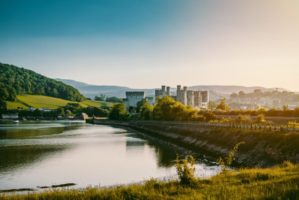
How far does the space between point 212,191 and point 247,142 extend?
4033 centimetres

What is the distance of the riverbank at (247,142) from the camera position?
49.7 meters

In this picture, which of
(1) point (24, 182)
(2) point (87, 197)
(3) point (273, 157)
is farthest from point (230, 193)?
(3) point (273, 157)

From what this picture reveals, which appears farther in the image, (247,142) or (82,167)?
(247,142)

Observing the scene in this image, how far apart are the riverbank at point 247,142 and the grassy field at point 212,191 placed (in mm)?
20160

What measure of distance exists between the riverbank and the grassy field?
20.2 metres

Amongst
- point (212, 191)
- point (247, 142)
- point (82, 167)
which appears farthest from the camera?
point (247, 142)

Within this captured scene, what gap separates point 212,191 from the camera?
23.7 m

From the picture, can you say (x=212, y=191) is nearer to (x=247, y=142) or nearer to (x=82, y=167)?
(x=82, y=167)

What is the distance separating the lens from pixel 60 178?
45219 mm

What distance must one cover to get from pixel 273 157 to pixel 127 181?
64.2ft

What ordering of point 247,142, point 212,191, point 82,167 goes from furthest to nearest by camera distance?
point 247,142 → point 82,167 → point 212,191

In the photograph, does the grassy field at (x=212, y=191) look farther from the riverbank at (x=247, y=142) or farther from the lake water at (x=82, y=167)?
the riverbank at (x=247, y=142)

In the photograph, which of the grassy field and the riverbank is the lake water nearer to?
the riverbank

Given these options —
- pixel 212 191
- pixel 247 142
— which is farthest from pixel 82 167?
pixel 212 191
